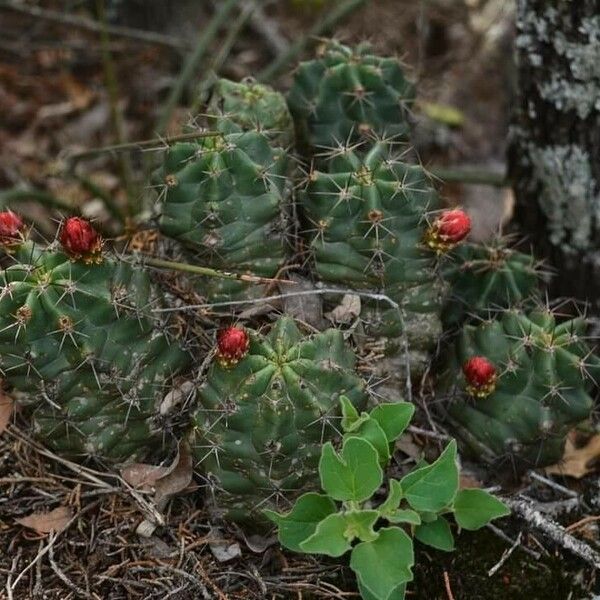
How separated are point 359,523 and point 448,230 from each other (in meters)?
0.73

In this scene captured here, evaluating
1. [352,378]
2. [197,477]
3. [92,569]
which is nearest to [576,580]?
[352,378]

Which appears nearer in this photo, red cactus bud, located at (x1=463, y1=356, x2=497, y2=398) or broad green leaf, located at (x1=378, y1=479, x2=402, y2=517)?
broad green leaf, located at (x1=378, y1=479, x2=402, y2=517)

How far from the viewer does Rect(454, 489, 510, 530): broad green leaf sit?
203cm

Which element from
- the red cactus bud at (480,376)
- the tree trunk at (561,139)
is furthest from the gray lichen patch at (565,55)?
the red cactus bud at (480,376)

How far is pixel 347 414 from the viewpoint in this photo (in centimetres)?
197

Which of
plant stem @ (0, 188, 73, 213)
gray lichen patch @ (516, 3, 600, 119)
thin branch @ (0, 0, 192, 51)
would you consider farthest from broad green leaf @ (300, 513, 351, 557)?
thin branch @ (0, 0, 192, 51)

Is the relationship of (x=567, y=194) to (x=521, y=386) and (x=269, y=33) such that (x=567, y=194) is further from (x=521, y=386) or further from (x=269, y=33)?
(x=269, y=33)

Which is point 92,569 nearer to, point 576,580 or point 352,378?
point 352,378

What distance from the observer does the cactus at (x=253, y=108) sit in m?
2.37

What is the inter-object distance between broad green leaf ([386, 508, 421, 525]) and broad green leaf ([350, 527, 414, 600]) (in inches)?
1.5

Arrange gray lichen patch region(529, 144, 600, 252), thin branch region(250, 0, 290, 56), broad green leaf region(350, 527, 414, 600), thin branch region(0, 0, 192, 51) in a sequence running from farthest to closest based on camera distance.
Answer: thin branch region(250, 0, 290, 56) → thin branch region(0, 0, 192, 51) → gray lichen patch region(529, 144, 600, 252) → broad green leaf region(350, 527, 414, 600)

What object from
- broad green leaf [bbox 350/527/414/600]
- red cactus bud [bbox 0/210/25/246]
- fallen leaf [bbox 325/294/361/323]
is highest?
red cactus bud [bbox 0/210/25/246]

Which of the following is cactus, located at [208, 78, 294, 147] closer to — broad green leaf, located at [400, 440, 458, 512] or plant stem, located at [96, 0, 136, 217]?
broad green leaf, located at [400, 440, 458, 512]

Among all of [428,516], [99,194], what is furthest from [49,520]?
[99,194]
